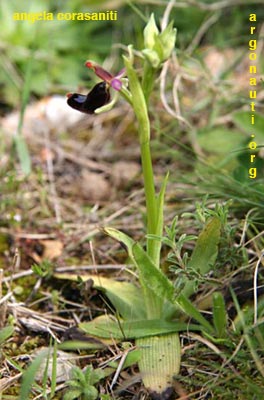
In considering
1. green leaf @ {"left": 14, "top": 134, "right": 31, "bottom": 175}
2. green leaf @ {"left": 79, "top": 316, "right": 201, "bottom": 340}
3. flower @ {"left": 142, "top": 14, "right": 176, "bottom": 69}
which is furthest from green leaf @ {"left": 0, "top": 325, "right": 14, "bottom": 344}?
green leaf @ {"left": 14, "top": 134, "right": 31, "bottom": 175}

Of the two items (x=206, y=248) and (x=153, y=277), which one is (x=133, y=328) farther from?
(x=206, y=248)

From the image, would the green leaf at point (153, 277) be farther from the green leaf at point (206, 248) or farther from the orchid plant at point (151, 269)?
the green leaf at point (206, 248)

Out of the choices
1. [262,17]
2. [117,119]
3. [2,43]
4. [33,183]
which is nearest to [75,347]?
[33,183]

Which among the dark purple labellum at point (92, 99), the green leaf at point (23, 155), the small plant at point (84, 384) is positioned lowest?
the small plant at point (84, 384)

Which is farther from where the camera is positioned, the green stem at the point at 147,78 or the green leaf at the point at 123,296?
the green leaf at the point at 123,296

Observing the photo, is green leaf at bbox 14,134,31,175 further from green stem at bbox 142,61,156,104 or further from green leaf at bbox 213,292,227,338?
green leaf at bbox 213,292,227,338

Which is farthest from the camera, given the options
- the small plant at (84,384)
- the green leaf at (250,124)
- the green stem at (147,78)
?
the green leaf at (250,124)

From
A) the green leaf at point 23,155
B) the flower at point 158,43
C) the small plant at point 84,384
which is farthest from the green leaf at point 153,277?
the green leaf at point 23,155
